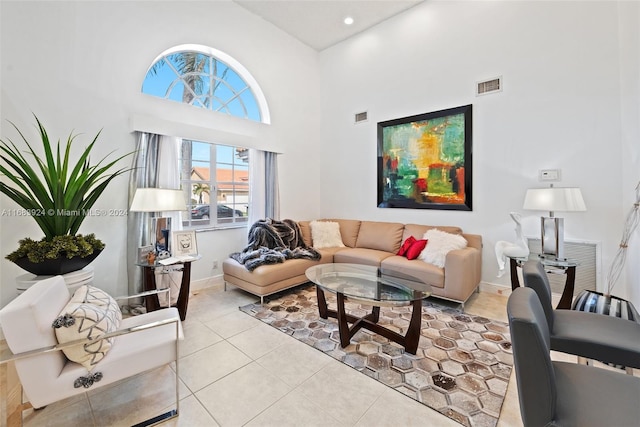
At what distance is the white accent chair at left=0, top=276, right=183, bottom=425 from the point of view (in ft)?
4.08

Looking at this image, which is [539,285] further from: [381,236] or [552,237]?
[381,236]

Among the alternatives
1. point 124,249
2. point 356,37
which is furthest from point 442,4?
point 124,249

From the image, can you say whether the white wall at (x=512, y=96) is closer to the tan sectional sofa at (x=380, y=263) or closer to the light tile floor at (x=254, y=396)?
the tan sectional sofa at (x=380, y=263)

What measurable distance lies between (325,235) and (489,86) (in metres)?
3.04

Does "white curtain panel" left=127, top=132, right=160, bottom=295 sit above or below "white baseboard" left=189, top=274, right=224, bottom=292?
above

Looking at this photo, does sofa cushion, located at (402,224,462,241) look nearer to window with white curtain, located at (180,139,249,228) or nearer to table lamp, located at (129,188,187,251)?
window with white curtain, located at (180,139,249,228)

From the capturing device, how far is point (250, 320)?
9.14 ft

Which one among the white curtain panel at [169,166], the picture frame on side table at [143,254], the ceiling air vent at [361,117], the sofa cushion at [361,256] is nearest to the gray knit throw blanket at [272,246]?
the sofa cushion at [361,256]

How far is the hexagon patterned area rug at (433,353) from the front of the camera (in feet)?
5.54

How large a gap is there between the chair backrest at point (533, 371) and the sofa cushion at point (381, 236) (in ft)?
9.88

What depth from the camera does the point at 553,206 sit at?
2.58 m

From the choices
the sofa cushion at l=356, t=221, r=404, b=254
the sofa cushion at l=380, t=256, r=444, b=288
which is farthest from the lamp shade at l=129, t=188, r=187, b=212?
the sofa cushion at l=356, t=221, r=404, b=254

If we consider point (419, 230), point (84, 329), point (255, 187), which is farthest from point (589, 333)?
point (255, 187)

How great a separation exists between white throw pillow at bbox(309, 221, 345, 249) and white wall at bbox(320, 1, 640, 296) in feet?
2.07
